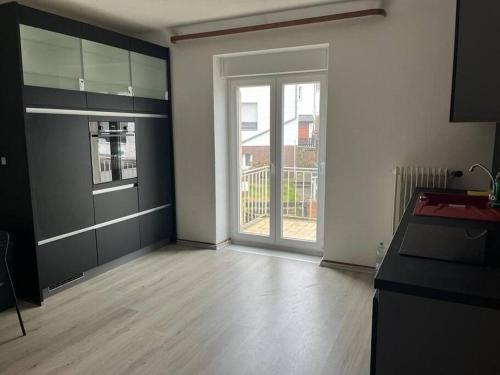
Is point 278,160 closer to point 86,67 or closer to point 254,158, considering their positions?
point 254,158

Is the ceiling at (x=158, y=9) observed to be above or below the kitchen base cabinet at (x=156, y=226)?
above

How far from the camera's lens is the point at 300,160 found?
406 cm

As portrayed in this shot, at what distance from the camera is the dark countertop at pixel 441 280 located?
106 centimetres

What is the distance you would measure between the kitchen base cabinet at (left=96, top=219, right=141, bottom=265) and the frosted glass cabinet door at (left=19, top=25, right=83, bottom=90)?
134cm

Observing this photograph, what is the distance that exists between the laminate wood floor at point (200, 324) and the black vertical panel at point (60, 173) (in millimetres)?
628

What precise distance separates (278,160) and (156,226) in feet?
5.15

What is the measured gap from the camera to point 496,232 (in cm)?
175

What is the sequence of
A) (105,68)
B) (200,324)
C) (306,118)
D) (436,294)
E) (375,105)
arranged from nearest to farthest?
(436,294) → (200,324) → (375,105) → (105,68) → (306,118)

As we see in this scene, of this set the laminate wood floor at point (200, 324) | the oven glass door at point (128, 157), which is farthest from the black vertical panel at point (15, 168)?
the oven glass door at point (128, 157)

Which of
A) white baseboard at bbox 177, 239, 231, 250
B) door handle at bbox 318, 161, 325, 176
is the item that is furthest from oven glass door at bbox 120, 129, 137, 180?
door handle at bbox 318, 161, 325, 176

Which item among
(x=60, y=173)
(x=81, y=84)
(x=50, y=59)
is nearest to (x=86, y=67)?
(x=81, y=84)

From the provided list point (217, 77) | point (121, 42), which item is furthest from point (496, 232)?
point (121, 42)

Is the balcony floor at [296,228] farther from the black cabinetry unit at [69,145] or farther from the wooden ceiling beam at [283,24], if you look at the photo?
the wooden ceiling beam at [283,24]

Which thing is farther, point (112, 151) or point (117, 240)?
point (117, 240)
